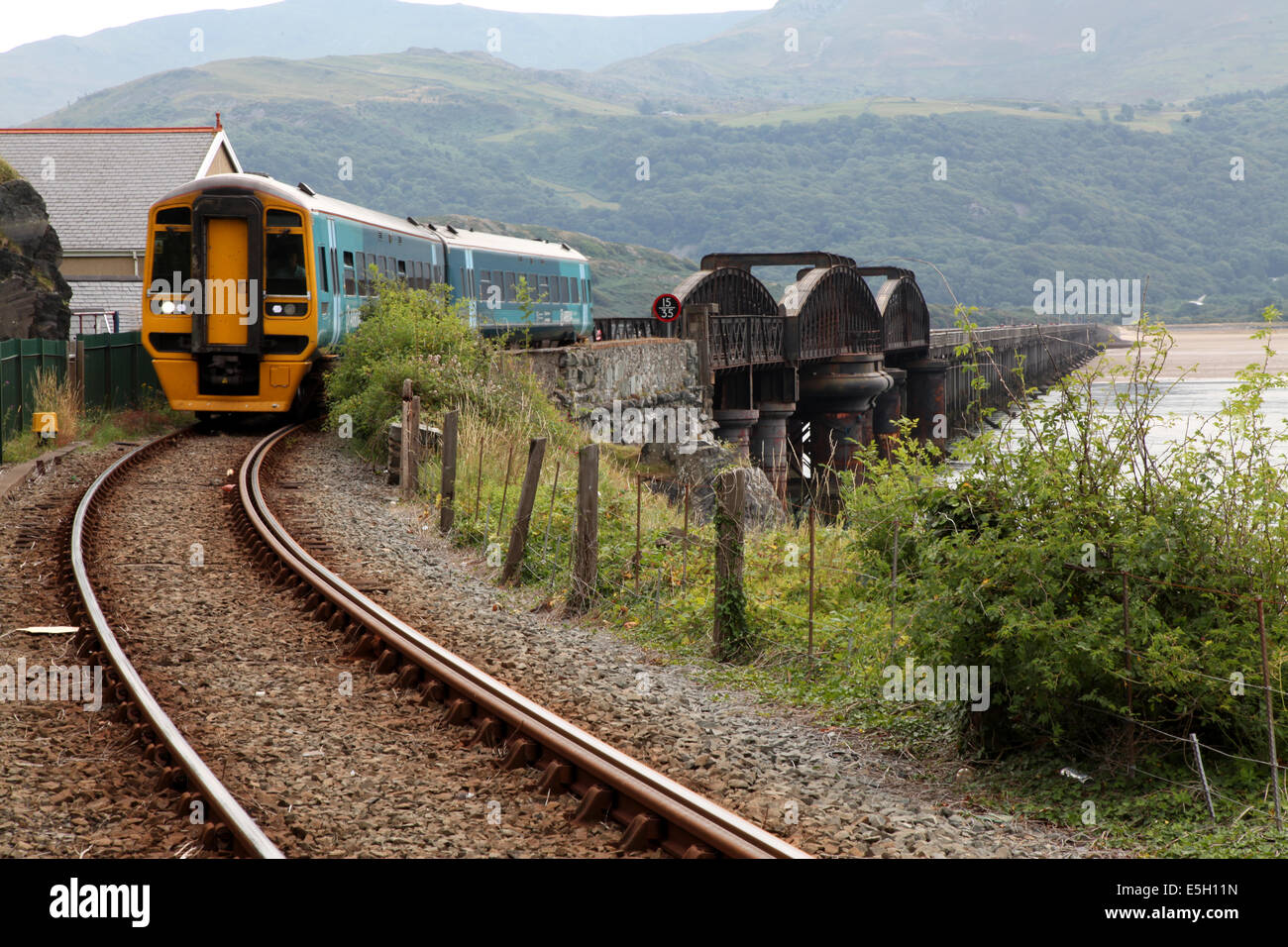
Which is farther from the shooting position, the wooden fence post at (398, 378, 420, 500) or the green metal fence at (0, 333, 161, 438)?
the green metal fence at (0, 333, 161, 438)

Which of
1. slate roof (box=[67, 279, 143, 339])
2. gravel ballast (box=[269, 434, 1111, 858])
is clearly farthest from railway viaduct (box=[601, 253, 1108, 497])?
gravel ballast (box=[269, 434, 1111, 858])

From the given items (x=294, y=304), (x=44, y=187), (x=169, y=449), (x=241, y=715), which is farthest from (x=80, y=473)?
(x=44, y=187)

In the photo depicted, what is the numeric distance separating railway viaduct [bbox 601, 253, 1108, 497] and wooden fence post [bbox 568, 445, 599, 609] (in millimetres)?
18793

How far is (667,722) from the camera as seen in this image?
6.70 m

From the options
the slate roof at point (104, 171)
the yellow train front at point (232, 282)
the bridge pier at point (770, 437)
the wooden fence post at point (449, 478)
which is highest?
the slate roof at point (104, 171)

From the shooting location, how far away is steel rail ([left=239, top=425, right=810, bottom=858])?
16.1 ft

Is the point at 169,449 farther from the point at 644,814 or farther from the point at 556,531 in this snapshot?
the point at 644,814

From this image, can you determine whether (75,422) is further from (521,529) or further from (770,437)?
(770,437)

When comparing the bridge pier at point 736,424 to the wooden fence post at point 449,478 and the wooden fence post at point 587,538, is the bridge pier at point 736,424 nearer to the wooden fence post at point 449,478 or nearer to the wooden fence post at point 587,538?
the wooden fence post at point 449,478

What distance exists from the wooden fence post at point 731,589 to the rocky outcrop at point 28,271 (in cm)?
1919

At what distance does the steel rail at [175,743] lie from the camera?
4848 millimetres

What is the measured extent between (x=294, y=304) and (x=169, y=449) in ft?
9.15

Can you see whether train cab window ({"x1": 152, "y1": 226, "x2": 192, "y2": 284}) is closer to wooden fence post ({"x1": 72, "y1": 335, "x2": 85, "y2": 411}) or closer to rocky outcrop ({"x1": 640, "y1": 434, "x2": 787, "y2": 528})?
wooden fence post ({"x1": 72, "y1": 335, "x2": 85, "y2": 411})

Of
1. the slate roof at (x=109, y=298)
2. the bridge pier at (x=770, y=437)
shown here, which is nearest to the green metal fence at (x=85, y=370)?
the slate roof at (x=109, y=298)
